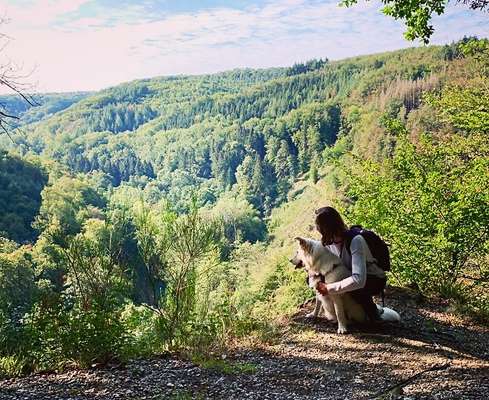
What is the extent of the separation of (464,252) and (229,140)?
188 meters

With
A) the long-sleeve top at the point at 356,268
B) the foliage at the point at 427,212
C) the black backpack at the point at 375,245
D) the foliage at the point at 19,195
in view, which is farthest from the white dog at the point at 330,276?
the foliage at the point at 19,195

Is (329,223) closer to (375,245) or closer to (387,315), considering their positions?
(375,245)

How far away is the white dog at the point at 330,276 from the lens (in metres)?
5.66

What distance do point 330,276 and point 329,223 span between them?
2.07 feet

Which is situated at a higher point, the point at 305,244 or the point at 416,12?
the point at 416,12

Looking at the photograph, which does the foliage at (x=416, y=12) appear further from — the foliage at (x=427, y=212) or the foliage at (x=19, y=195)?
the foliage at (x=19, y=195)

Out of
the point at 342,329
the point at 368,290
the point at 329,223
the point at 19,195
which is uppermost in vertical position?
the point at 329,223

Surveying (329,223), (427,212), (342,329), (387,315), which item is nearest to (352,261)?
(329,223)

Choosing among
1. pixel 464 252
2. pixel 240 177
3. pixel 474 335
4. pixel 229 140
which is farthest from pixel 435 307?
pixel 229 140

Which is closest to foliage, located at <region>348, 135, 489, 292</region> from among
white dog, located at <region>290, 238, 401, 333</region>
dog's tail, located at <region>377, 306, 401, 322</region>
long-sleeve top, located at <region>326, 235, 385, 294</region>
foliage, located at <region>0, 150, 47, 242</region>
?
dog's tail, located at <region>377, 306, 401, 322</region>

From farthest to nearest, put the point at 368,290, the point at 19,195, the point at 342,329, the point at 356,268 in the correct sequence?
1. the point at 19,195
2. the point at 342,329
3. the point at 368,290
4. the point at 356,268

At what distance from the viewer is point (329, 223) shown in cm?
548

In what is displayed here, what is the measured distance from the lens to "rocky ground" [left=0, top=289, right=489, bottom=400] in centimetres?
427

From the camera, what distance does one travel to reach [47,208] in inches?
3381
